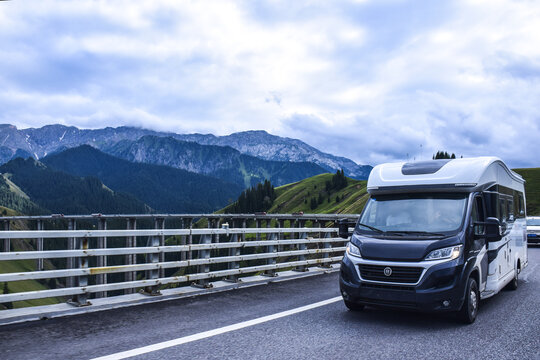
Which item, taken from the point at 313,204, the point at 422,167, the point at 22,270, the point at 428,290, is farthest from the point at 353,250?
the point at 313,204

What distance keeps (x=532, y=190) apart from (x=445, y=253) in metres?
140

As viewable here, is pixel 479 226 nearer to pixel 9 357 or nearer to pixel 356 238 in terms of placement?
pixel 356 238

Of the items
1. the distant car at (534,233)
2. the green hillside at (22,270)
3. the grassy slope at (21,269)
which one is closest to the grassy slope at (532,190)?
the distant car at (534,233)

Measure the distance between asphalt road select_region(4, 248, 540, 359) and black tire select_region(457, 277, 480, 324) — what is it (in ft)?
0.40

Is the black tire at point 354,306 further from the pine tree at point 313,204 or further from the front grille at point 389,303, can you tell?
the pine tree at point 313,204

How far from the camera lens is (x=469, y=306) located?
22.8 ft

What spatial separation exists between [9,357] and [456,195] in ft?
21.8

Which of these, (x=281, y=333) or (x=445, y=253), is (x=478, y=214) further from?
(x=281, y=333)

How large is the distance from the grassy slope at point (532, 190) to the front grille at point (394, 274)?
107750 mm

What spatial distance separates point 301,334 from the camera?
6.22 metres

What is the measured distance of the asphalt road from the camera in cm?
531

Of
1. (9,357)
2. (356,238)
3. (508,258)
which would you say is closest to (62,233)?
(9,357)

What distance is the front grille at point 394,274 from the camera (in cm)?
668

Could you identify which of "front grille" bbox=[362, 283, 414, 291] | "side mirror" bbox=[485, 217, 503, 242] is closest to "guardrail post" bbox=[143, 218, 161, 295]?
"front grille" bbox=[362, 283, 414, 291]
